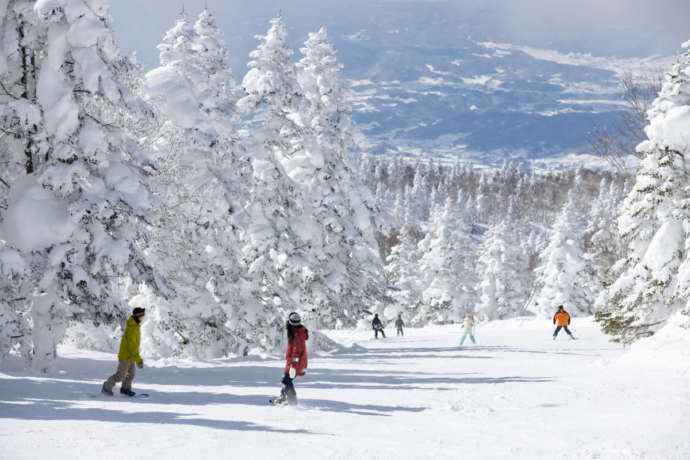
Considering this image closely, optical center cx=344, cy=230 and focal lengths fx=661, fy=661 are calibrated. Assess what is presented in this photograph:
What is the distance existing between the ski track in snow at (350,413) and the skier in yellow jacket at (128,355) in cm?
28

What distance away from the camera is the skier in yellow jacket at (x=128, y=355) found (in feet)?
37.7

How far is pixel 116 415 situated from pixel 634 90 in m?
22.3

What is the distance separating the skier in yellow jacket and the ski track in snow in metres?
0.28

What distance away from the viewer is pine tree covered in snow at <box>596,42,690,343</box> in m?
19.4

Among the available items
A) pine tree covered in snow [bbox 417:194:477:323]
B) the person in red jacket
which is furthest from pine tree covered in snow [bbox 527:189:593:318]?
the person in red jacket

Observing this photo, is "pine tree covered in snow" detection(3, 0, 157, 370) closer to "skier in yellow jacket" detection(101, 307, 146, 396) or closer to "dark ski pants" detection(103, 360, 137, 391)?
"skier in yellow jacket" detection(101, 307, 146, 396)

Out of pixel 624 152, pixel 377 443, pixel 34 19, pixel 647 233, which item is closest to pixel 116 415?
pixel 377 443

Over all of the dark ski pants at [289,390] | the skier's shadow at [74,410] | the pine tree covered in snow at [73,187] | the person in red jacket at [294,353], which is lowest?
the skier's shadow at [74,410]

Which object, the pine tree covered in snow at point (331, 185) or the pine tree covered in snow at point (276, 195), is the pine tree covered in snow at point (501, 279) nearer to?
the pine tree covered in snow at point (331, 185)

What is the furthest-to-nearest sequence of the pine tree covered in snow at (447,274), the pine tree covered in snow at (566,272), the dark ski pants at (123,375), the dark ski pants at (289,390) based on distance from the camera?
the pine tree covered in snow at (447,274), the pine tree covered in snow at (566,272), the dark ski pants at (123,375), the dark ski pants at (289,390)

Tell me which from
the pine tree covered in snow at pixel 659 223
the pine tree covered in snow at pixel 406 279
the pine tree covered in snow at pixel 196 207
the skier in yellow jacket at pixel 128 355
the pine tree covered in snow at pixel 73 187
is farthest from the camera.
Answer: the pine tree covered in snow at pixel 406 279

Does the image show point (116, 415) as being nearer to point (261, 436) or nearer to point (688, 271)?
point (261, 436)

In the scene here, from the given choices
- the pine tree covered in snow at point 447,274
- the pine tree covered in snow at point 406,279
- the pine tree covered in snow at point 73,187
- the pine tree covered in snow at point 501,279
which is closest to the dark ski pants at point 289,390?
the pine tree covered in snow at point 73,187

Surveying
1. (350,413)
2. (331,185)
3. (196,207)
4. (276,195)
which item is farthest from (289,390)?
(331,185)
